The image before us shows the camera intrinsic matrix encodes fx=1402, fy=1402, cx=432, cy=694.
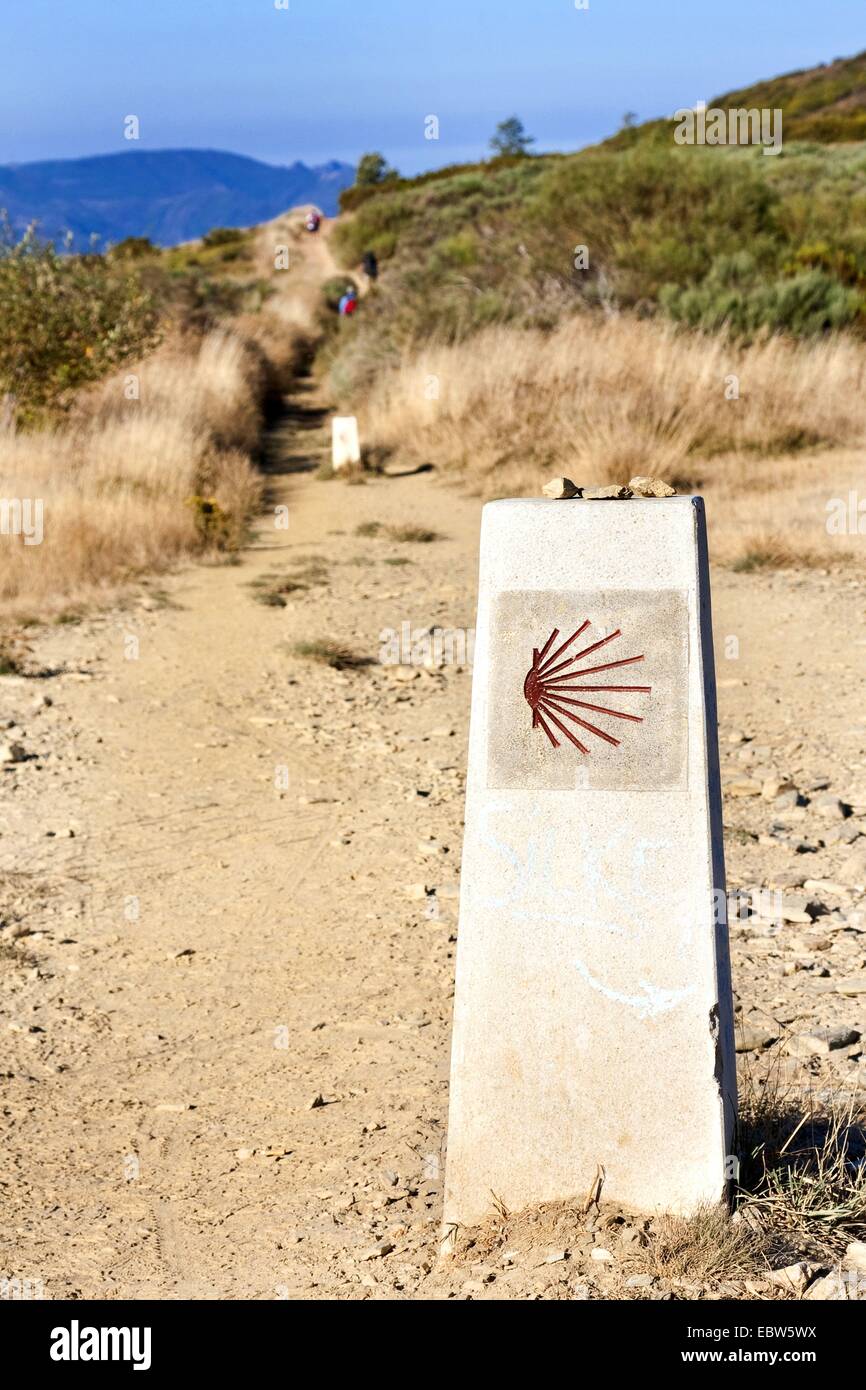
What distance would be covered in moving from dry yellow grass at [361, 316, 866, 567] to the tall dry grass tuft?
2.03 metres

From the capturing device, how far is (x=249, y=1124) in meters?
3.48

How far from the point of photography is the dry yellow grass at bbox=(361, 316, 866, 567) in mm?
11016

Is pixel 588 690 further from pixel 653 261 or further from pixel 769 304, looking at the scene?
pixel 653 261

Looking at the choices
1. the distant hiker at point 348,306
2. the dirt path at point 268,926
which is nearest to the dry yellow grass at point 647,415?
the dirt path at point 268,926

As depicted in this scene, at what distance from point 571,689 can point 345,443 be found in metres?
11.1

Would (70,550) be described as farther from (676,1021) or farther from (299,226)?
(299,226)

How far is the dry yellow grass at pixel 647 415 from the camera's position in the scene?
11016 mm

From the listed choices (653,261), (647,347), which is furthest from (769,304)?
(647,347)

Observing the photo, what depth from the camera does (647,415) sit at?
1188 centimetres

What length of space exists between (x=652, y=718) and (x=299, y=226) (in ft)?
181

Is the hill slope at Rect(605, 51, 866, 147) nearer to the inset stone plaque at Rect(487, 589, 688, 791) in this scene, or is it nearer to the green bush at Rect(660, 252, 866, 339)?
the green bush at Rect(660, 252, 866, 339)

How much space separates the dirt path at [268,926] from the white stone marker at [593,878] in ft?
0.86

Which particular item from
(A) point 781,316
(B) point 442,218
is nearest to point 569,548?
(A) point 781,316

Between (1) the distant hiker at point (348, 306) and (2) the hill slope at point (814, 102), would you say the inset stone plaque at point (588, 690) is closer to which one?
(1) the distant hiker at point (348, 306)
